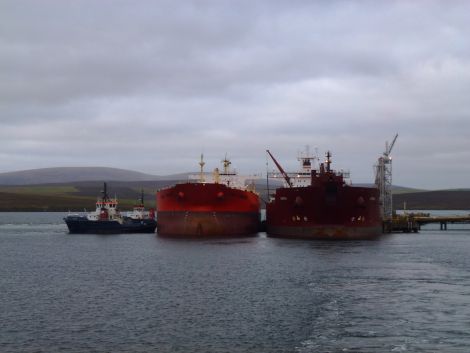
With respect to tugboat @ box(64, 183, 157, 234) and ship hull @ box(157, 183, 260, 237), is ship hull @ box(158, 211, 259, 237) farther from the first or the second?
tugboat @ box(64, 183, 157, 234)

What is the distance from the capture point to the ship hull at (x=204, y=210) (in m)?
71.9

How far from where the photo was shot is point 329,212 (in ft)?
229

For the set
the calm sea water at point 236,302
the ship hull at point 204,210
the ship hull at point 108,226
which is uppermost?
the ship hull at point 204,210

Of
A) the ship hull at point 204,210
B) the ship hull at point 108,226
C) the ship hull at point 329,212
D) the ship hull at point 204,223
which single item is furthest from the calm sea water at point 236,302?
the ship hull at point 108,226

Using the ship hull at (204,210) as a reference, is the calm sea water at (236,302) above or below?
below

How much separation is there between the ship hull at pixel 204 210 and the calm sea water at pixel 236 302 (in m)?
15.1

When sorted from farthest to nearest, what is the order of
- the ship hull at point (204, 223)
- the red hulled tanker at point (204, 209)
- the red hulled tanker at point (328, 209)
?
the ship hull at point (204, 223)
the red hulled tanker at point (204, 209)
the red hulled tanker at point (328, 209)

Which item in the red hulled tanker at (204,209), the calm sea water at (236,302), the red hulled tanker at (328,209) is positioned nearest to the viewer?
the calm sea water at (236,302)

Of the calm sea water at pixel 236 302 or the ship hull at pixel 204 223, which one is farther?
the ship hull at pixel 204 223

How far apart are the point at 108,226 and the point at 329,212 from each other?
35169mm

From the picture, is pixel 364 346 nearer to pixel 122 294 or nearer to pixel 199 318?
pixel 199 318

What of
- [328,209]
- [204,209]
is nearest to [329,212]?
[328,209]

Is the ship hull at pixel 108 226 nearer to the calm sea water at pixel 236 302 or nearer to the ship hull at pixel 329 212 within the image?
the ship hull at pixel 329 212

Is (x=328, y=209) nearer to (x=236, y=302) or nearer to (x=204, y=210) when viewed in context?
(x=204, y=210)
